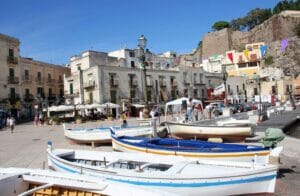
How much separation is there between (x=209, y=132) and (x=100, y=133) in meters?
5.62

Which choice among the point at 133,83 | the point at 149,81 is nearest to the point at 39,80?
the point at 133,83

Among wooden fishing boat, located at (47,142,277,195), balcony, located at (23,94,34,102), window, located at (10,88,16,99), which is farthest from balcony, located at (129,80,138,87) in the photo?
wooden fishing boat, located at (47,142,277,195)

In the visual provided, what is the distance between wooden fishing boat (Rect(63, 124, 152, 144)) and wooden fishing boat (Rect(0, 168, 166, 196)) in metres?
9.50

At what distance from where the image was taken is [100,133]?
17.8 metres

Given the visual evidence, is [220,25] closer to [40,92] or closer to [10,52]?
[40,92]

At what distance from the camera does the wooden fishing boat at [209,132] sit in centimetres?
1697

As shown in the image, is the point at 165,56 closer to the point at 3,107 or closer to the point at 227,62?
the point at 227,62

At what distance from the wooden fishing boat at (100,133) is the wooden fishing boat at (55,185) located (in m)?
9.50

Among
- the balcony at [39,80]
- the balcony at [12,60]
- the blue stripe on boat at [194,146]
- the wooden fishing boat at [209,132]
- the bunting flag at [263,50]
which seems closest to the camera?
the blue stripe on boat at [194,146]

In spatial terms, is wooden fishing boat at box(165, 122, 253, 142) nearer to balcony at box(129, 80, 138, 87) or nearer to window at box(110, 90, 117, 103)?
window at box(110, 90, 117, 103)

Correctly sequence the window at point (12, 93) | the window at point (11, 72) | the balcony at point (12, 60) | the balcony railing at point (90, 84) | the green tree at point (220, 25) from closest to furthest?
the balcony railing at point (90, 84) < the balcony at point (12, 60) < the window at point (12, 93) < the window at point (11, 72) < the green tree at point (220, 25)

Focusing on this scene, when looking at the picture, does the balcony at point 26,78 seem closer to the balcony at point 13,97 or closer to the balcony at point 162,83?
the balcony at point 13,97

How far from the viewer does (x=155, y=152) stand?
36.6 feet

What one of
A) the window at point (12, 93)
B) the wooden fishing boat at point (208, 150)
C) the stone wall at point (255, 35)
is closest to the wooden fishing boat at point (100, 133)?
the wooden fishing boat at point (208, 150)
